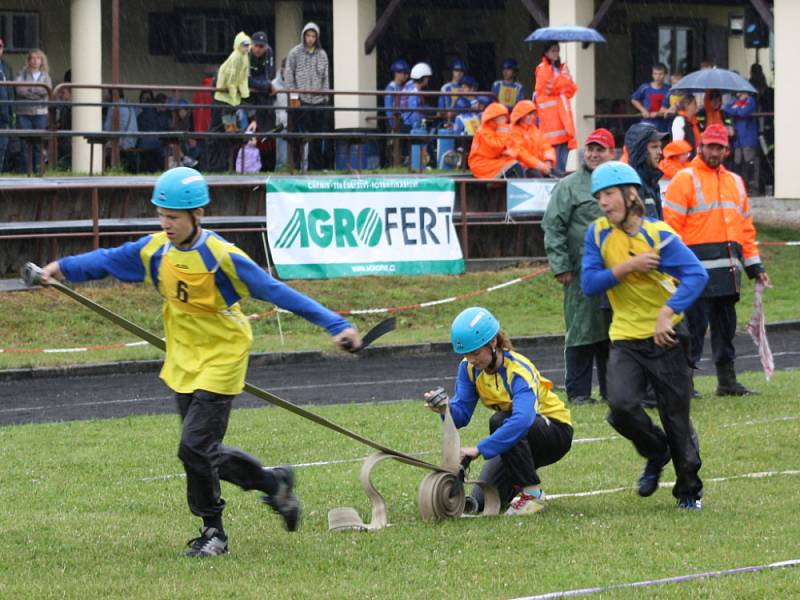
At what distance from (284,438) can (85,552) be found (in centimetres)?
423

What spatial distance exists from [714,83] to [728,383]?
9325 millimetres

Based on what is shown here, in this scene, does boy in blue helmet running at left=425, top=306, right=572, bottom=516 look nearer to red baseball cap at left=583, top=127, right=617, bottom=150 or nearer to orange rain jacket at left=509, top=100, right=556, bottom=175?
red baseball cap at left=583, top=127, right=617, bottom=150

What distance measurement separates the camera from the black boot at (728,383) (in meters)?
13.6

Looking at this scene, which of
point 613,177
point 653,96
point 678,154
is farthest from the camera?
point 653,96

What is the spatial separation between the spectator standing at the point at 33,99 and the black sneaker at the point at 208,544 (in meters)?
16.4

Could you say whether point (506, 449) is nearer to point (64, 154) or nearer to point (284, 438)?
point (284, 438)

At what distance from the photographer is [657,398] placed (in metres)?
8.88

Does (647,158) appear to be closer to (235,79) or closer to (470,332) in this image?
(470,332)

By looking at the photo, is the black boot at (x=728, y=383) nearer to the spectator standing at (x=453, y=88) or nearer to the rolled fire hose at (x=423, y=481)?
the rolled fire hose at (x=423, y=481)

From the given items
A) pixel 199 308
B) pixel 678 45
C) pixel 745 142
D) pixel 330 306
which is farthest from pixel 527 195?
pixel 199 308

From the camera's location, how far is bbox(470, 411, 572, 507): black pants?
28.9 ft

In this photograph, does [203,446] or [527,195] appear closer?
[203,446]

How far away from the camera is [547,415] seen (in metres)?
9.07

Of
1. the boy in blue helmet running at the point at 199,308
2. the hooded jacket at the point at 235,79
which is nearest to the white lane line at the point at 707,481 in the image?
the boy in blue helmet running at the point at 199,308
